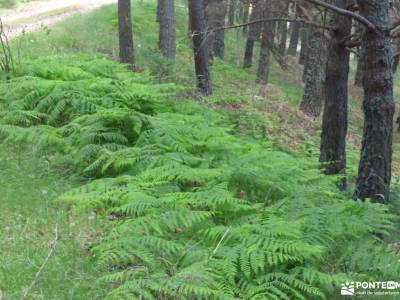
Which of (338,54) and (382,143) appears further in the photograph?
(338,54)

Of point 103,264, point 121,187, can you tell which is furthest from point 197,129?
point 103,264

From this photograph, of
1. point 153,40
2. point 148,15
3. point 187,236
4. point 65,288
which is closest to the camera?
point 65,288

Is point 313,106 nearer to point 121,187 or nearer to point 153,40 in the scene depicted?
point 153,40

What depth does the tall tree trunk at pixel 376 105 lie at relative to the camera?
6039 mm

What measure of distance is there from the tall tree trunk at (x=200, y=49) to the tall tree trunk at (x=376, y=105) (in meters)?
6.53

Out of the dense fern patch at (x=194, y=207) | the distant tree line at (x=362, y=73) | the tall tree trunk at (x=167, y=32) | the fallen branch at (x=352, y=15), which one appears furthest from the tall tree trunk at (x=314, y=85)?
the fallen branch at (x=352, y=15)

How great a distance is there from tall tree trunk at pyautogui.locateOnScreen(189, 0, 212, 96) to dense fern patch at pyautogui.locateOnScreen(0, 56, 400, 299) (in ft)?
13.9

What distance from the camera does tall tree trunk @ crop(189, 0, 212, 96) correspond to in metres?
12.3

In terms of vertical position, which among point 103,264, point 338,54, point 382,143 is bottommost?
point 103,264

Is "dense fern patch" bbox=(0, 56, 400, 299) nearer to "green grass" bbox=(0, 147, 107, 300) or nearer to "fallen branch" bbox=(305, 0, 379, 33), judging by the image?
"green grass" bbox=(0, 147, 107, 300)

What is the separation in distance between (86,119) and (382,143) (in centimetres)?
413

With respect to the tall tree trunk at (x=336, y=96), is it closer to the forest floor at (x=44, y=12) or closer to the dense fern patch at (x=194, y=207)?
the dense fern patch at (x=194, y=207)

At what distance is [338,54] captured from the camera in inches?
322

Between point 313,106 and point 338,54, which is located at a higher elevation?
point 338,54
